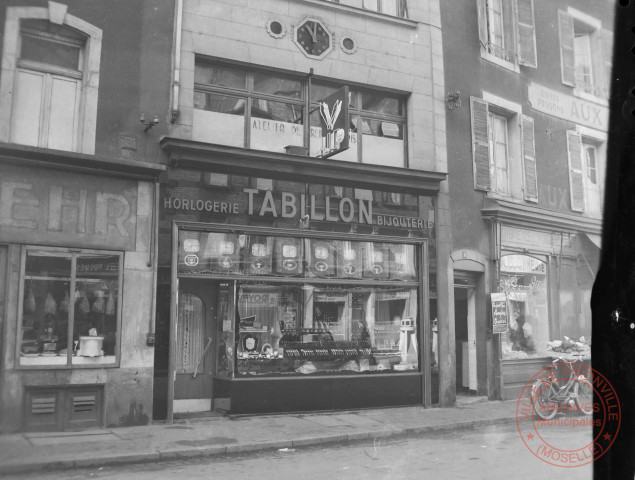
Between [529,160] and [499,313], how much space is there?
3.81m

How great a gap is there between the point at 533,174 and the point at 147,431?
10390mm

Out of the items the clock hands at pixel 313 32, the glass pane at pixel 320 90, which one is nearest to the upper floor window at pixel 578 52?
the glass pane at pixel 320 90

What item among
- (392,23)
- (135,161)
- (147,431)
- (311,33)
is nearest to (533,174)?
(392,23)

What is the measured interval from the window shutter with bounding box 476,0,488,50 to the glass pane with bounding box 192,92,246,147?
602cm

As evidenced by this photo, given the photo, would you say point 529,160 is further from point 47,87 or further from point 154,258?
point 47,87

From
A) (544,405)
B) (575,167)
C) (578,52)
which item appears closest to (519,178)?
(575,167)

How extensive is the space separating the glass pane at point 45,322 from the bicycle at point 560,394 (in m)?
7.49

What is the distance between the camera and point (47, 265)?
29.1 ft

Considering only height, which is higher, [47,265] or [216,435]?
[47,265]

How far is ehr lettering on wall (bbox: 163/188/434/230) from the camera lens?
33.4ft

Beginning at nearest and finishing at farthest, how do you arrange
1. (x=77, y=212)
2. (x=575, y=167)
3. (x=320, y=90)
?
1. (x=77, y=212)
2. (x=320, y=90)
3. (x=575, y=167)

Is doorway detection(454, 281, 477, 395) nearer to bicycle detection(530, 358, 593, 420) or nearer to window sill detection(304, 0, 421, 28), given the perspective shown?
bicycle detection(530, 358, 593, 420)

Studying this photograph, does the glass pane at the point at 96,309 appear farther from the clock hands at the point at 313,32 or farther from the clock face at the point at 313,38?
the clock hands at the point at 313,32

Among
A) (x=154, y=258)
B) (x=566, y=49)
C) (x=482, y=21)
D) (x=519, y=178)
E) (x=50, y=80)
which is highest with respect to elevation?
(x=482, y=21)
